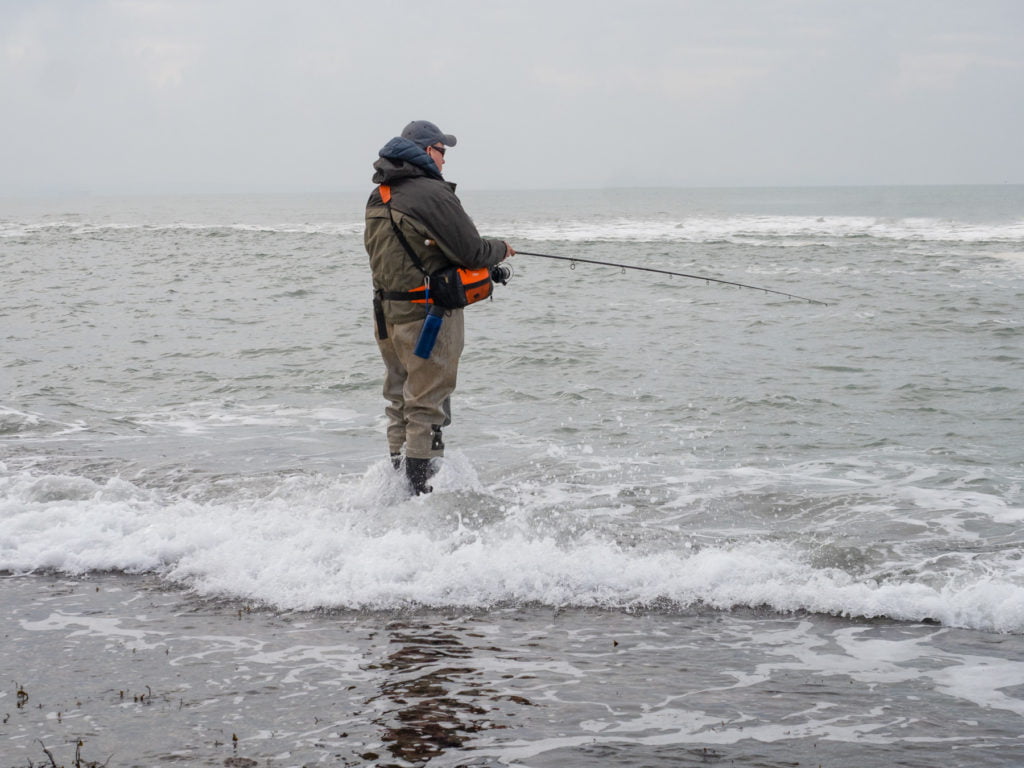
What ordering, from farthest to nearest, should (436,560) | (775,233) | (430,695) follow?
(775,233), (436,560), (430,695)

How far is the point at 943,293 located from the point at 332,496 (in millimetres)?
12880

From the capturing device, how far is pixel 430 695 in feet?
11.6

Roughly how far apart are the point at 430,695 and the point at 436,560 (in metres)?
1.38

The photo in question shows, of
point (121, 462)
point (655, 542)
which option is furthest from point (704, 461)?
point (121, 462)

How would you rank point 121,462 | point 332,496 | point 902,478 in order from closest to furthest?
point 332,496 → point 902,478 → point 121,462

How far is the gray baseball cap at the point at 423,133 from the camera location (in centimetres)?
562

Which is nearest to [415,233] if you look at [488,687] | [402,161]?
[402,161]

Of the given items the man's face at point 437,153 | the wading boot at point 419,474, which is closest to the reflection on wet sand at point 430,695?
the wading boot at point 419,474

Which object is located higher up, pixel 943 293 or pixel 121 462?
pixel 943 293

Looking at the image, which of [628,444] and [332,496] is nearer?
[332,496]

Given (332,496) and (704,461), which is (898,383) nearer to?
(704,461)

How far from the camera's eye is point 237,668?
3809 mm

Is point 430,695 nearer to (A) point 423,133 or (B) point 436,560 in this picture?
(B) point 436,560

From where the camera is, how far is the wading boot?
19.6ft
